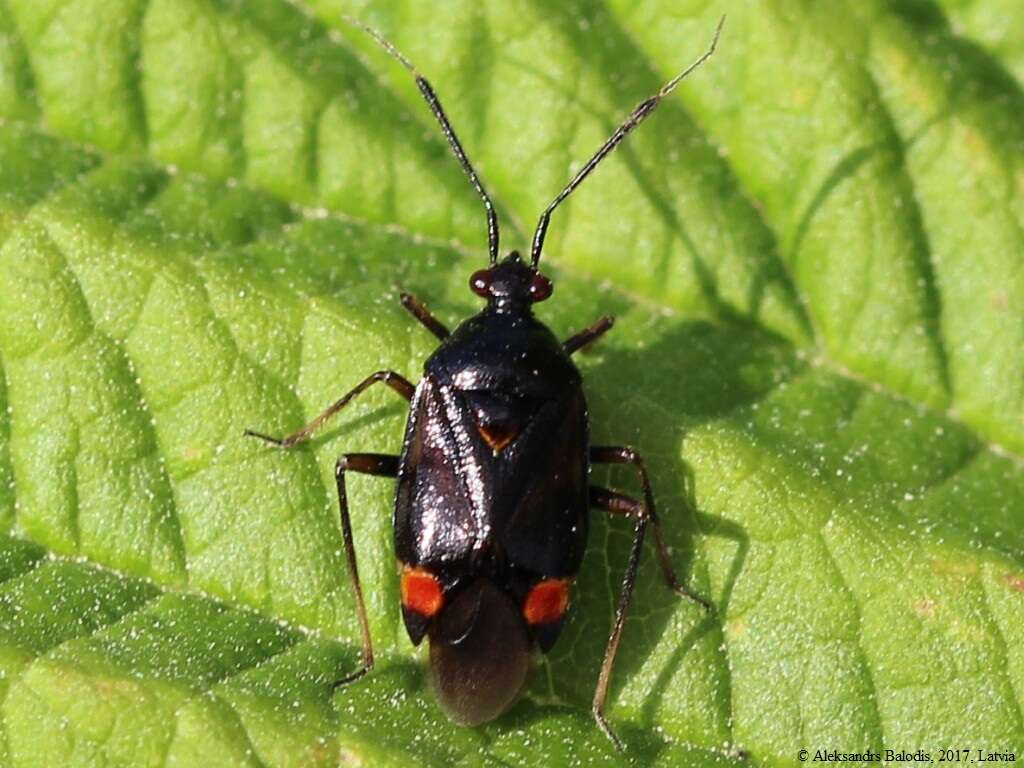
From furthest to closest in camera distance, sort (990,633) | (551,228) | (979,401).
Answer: (551,228) < (979,401) < (990,633)

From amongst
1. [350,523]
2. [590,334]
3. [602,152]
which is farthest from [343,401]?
[602,152]

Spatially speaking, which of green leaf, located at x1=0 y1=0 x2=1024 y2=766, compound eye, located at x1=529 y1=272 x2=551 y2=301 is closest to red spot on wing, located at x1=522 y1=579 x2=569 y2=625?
green leaf, located at x1=0 y1=0 x2=1024 y2=766

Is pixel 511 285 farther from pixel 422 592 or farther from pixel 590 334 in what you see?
pixel 422 592

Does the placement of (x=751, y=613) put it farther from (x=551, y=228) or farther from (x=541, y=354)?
(x=551, y=228)

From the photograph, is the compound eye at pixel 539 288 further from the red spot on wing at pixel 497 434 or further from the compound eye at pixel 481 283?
the red spot on wing at pixel 497 434

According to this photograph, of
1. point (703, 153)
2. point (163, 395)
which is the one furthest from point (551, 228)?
point (163, 395)
